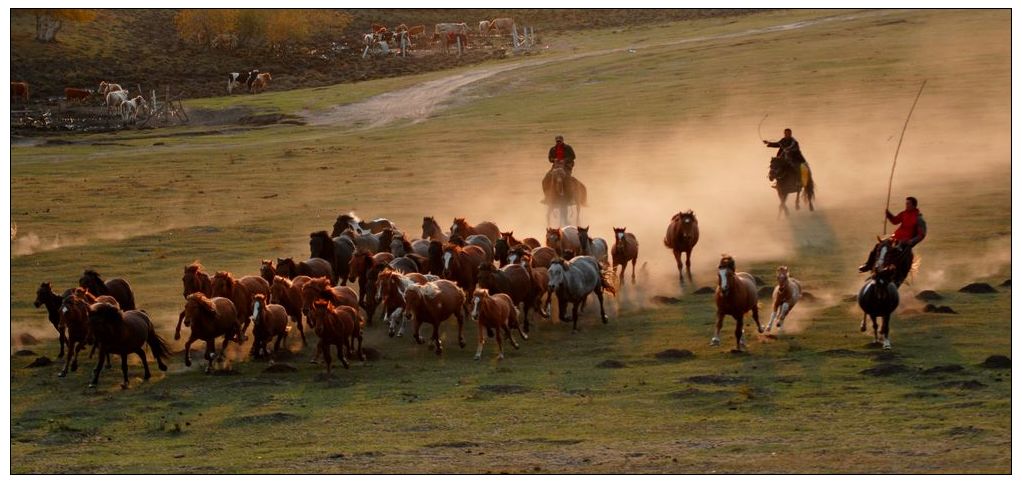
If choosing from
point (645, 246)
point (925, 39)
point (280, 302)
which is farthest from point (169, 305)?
point (925, 39)

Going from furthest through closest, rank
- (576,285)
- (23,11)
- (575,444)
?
(23,11) → (576,285) → (575,444)

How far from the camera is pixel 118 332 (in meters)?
26.3

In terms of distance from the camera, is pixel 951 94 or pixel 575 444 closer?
pixel 575 444

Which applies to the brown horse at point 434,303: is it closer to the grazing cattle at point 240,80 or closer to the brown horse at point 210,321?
the brown horse at point 210,321

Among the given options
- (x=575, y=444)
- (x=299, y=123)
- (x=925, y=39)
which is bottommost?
(x=575, y=444)

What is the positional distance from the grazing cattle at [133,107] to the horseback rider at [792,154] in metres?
42.8

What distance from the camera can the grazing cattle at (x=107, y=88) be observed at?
79375mm

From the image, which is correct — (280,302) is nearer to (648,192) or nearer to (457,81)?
(648,192)

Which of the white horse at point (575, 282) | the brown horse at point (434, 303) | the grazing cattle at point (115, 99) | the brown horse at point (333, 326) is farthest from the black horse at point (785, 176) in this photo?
the grazing cattle at point (115, 99)

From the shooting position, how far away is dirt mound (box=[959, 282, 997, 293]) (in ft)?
106

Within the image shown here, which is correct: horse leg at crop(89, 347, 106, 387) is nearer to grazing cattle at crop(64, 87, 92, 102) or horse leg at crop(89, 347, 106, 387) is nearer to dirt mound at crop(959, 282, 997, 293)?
dirt mound at crop(959, 282, 997, 293)

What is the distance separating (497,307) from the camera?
27.6m

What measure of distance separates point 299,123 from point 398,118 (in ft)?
16.1

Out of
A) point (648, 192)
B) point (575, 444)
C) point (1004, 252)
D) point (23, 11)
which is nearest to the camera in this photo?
point (575, 444)
